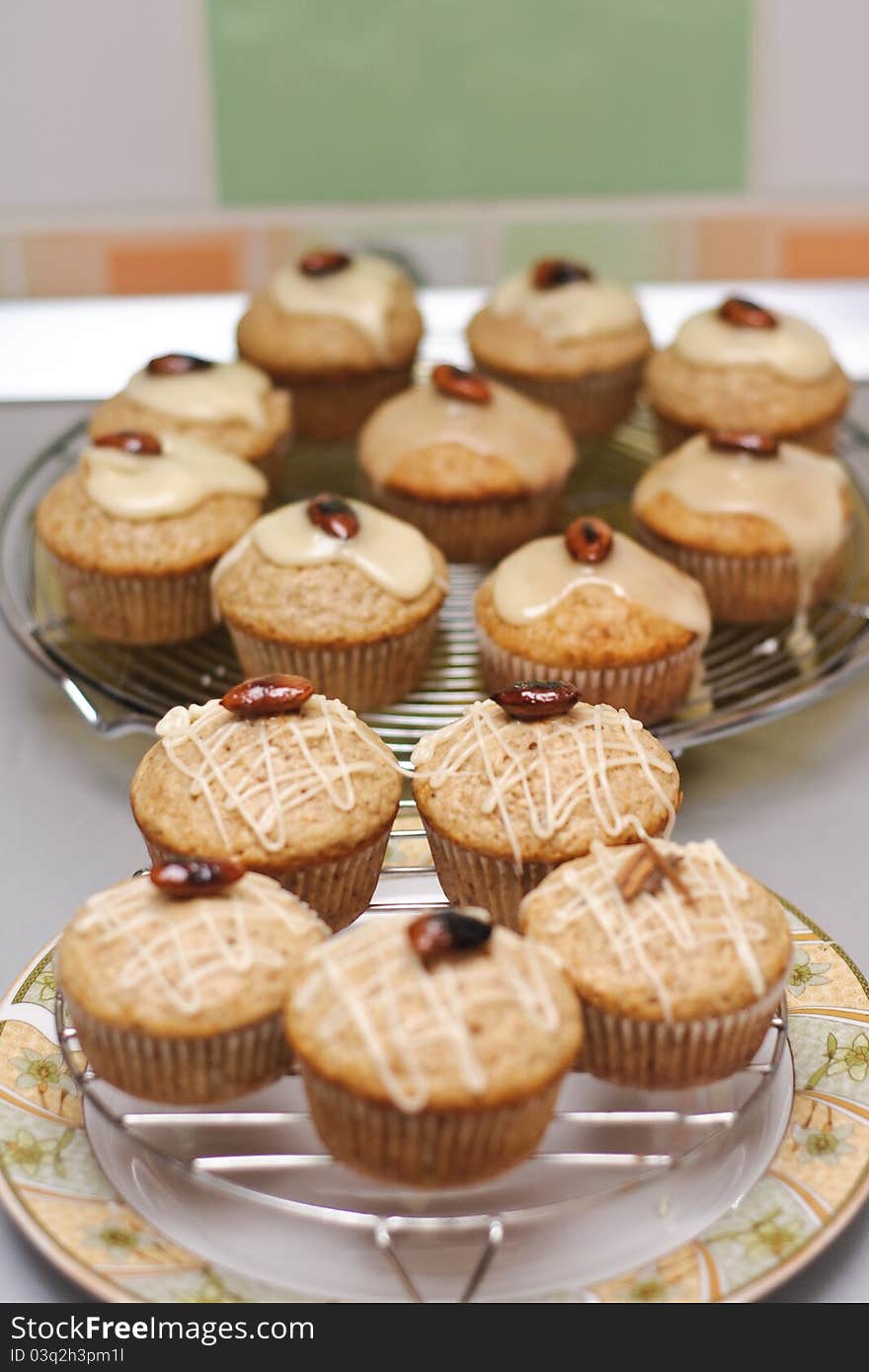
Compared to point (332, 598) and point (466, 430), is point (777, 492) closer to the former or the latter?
point (466, 430)

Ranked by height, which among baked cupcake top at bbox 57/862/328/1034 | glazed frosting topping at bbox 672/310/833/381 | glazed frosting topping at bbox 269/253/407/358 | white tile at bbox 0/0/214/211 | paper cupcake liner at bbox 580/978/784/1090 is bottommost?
paper cupcake liner at bbox 580/978/784/1090

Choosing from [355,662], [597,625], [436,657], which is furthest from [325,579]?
[597,625]

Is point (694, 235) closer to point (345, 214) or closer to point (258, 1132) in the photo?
point (345, 214)

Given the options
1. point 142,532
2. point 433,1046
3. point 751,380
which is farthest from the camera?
point 751,380

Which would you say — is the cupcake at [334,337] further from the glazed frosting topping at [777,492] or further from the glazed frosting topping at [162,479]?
the glazed frosting topping at [777,492]

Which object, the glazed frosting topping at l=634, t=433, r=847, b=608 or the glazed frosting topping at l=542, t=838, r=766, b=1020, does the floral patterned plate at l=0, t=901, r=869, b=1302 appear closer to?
the glazed frosting topping at l=542, t=838, r=766, b=1020

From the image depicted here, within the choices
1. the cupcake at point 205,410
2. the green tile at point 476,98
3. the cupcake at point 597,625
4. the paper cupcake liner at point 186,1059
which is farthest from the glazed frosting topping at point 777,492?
the paper cupcake liner at point 186,1059

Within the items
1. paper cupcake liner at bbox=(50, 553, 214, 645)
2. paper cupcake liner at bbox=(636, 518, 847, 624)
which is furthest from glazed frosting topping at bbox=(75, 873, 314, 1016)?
paper cupcake liner at bbox=(636, 518, 847, 624)
